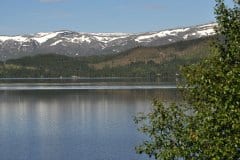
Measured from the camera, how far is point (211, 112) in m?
15.2

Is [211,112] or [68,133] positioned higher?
[211,112]

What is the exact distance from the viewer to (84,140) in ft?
216

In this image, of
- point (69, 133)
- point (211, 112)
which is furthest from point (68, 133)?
point (211, 112)

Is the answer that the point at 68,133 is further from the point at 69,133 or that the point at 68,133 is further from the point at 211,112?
the point at 211,112

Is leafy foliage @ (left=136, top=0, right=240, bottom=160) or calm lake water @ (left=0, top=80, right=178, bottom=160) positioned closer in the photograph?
leafy foliage @ (left=136, top=0, right=240, bottom=160)

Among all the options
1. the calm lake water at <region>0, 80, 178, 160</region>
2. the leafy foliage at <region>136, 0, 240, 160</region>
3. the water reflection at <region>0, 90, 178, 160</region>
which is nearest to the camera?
the leafy foliage at <region>136, 0, 240, 160</region>

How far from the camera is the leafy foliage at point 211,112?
1391cm

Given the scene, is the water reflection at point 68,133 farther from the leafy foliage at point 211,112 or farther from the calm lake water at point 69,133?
the leafy foliage at point 211,112

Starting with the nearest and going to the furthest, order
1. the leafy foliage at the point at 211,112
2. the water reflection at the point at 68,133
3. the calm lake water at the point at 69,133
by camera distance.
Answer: the leafy foliage at the point at 211,112 < the calm lake water at the point at 69,133 < the water reflection at the point at 68,133

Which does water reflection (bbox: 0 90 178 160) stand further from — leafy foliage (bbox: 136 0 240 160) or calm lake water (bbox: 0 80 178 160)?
leafy foliage (bbox: 136 0 240 160)

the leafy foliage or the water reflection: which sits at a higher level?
the leafy foliage

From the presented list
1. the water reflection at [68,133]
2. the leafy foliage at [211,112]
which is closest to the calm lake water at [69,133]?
the water reflection at [68,133]

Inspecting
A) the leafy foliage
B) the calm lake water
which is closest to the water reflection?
the calm lake water

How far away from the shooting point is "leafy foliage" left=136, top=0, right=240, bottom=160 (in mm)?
13906
